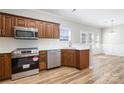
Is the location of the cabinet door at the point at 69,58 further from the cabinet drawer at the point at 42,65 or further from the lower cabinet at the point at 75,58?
the cabinet drawer at the point at 42,65

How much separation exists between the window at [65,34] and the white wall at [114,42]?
461 cm

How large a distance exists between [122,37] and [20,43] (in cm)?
772

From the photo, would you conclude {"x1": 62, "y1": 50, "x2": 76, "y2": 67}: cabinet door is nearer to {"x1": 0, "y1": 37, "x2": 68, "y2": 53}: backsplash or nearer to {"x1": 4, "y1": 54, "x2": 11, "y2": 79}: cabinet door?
{"x1": 0, "y1": 37, "x2": 68, "y2": 53}: backsplash

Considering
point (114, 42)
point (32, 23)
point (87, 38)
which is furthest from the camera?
point (114, 42)

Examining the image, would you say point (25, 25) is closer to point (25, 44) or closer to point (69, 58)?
point (25, 44)

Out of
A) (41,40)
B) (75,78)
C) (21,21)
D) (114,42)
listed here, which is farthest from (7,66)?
(114,42)

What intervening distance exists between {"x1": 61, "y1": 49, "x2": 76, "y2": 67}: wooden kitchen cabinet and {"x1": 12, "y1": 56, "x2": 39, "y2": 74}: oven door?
1548 mm

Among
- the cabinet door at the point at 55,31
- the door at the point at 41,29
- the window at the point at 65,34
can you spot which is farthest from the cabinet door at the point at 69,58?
the door at the point at 41,29

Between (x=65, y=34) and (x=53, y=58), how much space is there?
1.96 m

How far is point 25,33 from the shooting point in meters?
4.10

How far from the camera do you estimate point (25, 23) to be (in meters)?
4.13
